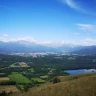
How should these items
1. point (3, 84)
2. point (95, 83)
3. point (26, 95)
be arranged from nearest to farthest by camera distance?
point (95, 83), point (26, 95), point (3, 84)

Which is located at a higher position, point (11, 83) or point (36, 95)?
point (36, 95)

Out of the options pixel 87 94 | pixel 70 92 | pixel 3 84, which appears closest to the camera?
pixel 87 94

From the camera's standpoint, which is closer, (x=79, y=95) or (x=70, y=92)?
(x=79, y=95)

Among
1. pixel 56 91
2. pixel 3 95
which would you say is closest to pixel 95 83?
pixel 56 91

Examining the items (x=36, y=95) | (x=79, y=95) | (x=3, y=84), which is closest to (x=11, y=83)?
(x=3, y=84)

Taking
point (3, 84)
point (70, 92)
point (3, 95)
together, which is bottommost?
point (3, 84)

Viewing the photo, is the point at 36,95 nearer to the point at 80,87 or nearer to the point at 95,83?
the point at 80,87

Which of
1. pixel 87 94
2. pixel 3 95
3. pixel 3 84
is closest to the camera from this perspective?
pixel 87 94

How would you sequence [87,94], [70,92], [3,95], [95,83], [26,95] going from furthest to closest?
1. [3,95]
2. [26,95]
3. [95,83]
4. [70,92]
5. [87,94]

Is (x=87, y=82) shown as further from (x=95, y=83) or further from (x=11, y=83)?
(x=11, y=83)
